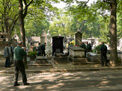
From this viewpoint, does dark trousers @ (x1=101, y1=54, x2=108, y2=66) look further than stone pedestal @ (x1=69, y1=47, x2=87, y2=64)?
No

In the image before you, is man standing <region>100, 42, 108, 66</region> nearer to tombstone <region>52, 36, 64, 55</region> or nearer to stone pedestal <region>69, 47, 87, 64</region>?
stone pedestal <region>69, 47, 87, 64</region>

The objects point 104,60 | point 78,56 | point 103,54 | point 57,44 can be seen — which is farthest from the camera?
point 57,44

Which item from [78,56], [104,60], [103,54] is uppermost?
[103,54]

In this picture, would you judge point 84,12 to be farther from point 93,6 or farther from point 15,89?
point 15,89

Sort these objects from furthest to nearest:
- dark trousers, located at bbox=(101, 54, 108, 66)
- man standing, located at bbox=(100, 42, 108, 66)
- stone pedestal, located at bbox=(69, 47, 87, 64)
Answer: stone pedestal, located at bbox=(69, 47, 87, 64)
dark trousers, located at bbox=(101, 54, 108, 66)
man standing, located at bbox=(100, 42, 108, 66)

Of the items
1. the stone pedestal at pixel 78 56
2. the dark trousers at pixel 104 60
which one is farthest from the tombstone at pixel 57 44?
the dark trousers at pixel 104 60

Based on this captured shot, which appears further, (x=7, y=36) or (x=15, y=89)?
(x=7, y=36)

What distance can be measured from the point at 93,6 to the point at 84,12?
1.91 m

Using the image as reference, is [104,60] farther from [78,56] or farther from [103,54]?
[78,56]


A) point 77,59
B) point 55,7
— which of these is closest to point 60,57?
point 77,59

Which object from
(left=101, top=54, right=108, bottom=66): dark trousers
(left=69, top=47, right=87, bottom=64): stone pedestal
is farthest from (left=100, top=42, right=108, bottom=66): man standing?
(left=69, top=47, right=87, bottom=64): stone pedestal

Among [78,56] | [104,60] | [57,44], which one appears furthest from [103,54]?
[57,44]

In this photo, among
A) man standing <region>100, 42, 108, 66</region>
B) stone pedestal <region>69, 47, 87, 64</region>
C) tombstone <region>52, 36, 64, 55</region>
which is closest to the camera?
man standing <region>100, 42, 108, 66</region>

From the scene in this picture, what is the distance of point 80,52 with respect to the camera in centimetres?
1177
